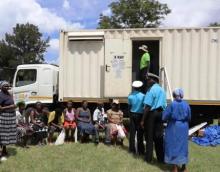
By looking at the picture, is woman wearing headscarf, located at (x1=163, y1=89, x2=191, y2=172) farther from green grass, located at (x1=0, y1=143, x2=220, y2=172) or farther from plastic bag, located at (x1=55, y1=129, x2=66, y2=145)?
plastic bag, located at (x1=55, y1=129, x2=66, y2=145)

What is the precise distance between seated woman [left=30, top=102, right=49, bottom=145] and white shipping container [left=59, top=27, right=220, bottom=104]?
6.85ft

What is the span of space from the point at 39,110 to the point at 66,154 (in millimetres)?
2227

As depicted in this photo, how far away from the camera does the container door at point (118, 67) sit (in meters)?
13.5

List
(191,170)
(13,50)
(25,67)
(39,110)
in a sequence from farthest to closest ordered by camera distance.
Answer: (13,50) → (25,67) → (39,110) → (191,170)

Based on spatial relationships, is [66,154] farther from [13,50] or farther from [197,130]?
[13,50]

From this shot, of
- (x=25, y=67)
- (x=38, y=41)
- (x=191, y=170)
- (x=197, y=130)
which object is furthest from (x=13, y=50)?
(x=191, y=170)

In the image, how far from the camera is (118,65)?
13.5 metres

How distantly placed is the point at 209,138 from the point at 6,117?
5.57 m

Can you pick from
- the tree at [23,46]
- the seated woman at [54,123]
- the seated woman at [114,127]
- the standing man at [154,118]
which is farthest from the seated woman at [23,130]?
the tree at [23,46]

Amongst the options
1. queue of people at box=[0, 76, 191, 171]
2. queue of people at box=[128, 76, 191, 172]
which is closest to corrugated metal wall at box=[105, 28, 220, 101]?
queue of people at box=[0, 76, 191, 171]

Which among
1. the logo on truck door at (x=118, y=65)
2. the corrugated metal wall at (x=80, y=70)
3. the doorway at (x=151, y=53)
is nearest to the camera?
the logo on truck door at (x=118, y=65)

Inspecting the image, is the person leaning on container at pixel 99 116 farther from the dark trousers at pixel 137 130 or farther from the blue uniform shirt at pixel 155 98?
the blue uniform shirt at pixel 155 98

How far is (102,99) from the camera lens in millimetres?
13875

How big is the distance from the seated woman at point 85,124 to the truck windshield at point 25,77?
257 centimetres
